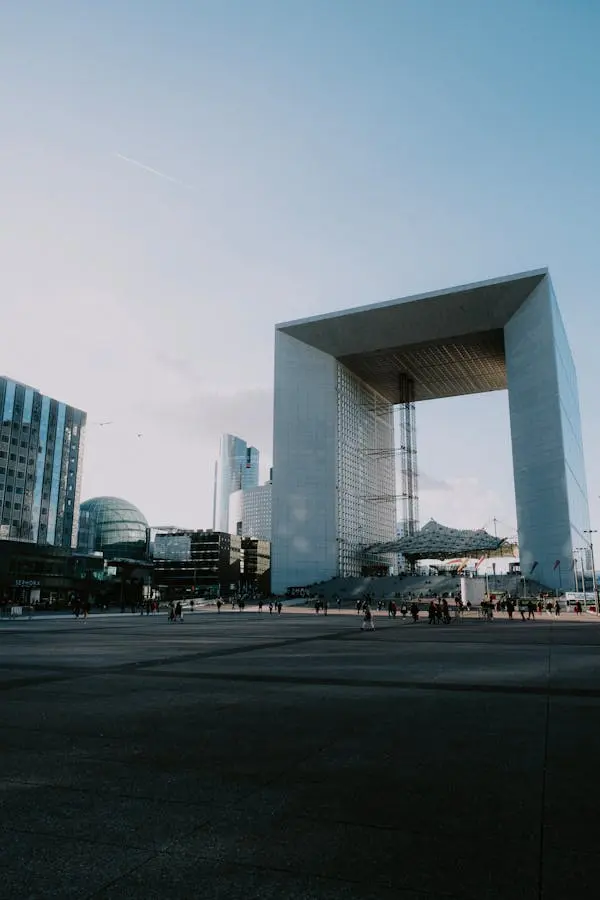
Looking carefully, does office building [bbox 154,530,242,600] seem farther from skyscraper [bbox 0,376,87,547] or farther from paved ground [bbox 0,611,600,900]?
paved ground [bbox 0,611,600,900]

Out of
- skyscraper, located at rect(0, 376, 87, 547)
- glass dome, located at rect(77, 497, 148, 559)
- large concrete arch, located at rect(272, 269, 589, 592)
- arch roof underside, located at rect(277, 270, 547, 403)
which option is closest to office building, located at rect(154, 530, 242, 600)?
glass dome, located at rect(77, 497, 148, 559)

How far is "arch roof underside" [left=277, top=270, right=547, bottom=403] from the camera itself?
100500 millimetres

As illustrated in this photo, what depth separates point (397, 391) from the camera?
140 meters

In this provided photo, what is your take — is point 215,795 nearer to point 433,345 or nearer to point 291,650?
point 291,650

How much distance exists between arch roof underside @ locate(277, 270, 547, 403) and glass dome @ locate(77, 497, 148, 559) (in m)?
73.2

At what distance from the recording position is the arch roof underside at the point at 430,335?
330 ft

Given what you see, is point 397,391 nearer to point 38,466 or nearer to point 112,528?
point 38,466

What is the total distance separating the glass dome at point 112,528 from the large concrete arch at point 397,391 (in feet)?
205

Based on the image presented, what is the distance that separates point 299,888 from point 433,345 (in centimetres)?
11210

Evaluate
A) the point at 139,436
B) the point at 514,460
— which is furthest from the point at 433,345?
the point at 139,436

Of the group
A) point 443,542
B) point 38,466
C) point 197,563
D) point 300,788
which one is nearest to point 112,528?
point 197,563

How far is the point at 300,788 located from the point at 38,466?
373 ft

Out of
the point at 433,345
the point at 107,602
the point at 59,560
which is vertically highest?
the point at 433,345

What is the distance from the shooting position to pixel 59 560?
81875 millimetres
